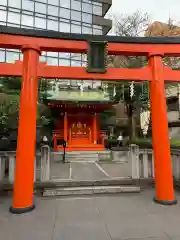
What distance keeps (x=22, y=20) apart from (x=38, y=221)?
982 inches

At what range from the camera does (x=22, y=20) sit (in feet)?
74.8

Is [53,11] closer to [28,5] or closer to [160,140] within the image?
[28,5]

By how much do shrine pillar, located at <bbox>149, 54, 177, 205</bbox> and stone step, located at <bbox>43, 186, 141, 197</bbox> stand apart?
0.93 metres

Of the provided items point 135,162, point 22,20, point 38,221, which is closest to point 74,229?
point 38,221

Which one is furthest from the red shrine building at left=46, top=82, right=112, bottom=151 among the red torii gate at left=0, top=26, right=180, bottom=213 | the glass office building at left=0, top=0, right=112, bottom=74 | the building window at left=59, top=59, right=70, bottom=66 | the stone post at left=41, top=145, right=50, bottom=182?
the red torii gate at left=0, top=26, right=180, bottom=213

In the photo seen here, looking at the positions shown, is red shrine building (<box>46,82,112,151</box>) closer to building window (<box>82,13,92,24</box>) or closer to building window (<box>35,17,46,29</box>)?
building window (<box>35,17,46,29</box>)

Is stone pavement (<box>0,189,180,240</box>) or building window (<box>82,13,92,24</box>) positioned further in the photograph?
building window (<box>82,13,92,24</box>)

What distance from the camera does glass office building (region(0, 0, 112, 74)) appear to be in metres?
22.0

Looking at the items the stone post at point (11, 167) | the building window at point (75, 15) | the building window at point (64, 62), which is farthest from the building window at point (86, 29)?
the stone post at point (11, 167)

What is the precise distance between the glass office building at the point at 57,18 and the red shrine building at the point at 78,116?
9393mm

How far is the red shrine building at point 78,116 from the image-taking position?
1482 centimetres

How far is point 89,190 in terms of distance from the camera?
215 inches

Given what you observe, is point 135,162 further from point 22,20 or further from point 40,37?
point 22,20

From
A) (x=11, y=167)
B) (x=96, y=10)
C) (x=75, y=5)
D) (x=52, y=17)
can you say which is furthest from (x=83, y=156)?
(x=96, y=10)
